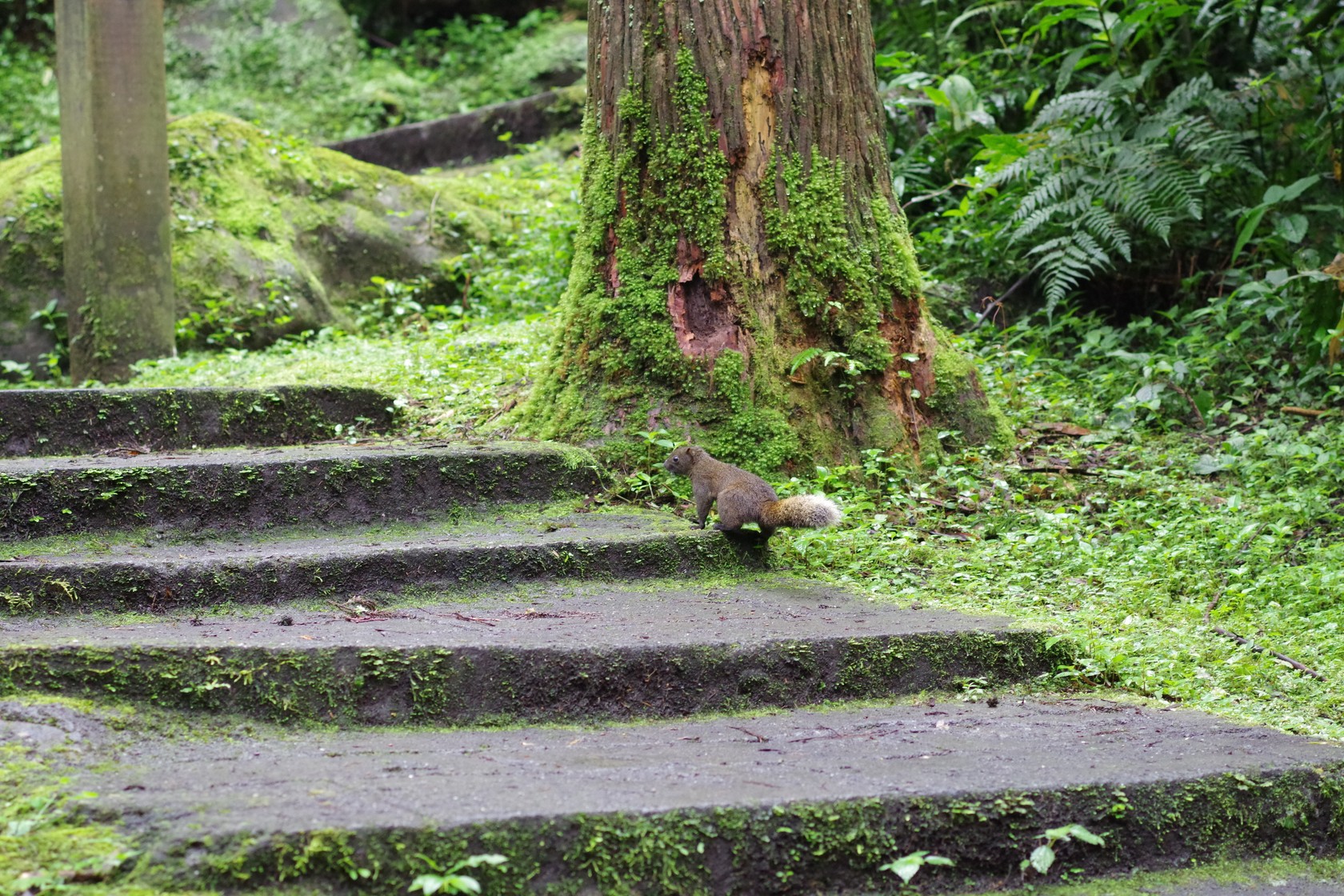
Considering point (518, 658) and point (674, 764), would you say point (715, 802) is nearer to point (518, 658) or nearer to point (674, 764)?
point (674, 764)

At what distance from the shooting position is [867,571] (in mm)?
4418

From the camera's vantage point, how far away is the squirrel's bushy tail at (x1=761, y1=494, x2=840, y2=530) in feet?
13.0

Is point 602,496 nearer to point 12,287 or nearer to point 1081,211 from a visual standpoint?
point 1081,211

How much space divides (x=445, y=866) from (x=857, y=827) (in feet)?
2.88

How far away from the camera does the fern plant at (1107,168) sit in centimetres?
707

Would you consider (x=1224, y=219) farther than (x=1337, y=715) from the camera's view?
Yes

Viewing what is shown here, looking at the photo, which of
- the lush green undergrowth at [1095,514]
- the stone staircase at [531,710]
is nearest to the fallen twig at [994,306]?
the lush green undergrowth at [1095,514]

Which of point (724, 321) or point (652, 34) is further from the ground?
point (652, 34)

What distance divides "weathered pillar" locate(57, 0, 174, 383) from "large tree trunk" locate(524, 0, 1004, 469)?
312cm

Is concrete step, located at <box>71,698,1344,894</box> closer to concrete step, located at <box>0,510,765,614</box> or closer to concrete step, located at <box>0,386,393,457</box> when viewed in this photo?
concrete step, located at <box>0,510,765,614</box>

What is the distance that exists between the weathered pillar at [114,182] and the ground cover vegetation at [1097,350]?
15.8 inches

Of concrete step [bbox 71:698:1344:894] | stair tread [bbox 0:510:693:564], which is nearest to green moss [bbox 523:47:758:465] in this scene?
stair tread [bbox 0:510:693:564]

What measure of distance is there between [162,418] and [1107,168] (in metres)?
5.80

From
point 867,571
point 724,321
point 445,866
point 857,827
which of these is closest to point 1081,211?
point 724,321
